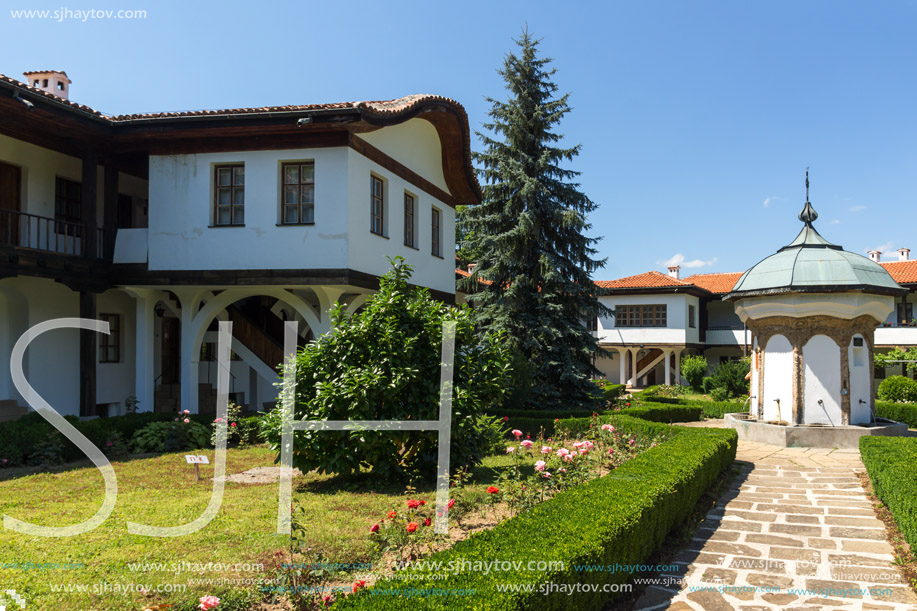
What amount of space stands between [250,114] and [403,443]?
7802 mm

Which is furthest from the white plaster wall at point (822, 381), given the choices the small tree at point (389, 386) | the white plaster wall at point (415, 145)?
the white plaster wall at point (415, 145)

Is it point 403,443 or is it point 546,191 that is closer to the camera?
point 403,443

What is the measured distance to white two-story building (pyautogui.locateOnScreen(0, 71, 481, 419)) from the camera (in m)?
12.6

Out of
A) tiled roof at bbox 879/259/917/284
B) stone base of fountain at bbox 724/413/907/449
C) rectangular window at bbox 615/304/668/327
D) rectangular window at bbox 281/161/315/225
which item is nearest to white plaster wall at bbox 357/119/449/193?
rectangular window at bbox 281/161/315/225

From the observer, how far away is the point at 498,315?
767 inches

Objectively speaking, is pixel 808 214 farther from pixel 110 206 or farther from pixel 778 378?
pixel 110 206

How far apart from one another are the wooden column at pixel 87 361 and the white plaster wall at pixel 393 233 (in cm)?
599

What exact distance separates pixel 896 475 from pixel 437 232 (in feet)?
41.3

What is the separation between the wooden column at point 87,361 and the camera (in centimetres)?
1319

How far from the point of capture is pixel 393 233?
14766 mm

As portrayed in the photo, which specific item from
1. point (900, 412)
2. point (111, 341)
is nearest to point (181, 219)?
point (111, 341)

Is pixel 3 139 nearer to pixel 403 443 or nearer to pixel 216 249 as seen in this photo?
pixel 216 249

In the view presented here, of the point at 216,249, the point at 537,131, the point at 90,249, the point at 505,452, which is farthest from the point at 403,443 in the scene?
the point at 537,131

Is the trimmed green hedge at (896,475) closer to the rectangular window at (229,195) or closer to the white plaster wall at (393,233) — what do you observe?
the white plaster wall at (393,233)
